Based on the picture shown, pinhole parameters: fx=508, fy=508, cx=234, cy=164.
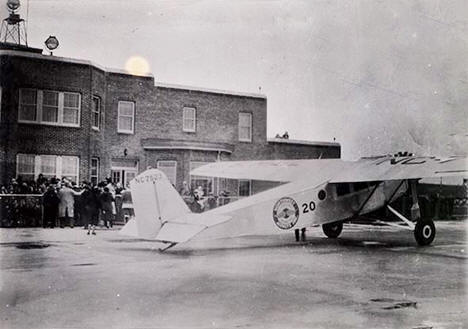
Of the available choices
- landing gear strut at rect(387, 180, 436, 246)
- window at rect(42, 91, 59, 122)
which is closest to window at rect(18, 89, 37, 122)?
window at rect(42, 91, 59, 122)

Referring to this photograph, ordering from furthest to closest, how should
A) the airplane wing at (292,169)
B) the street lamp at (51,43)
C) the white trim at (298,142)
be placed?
the airplane wing at (292,169) → the white trim at (298,142) → the street lamp at (51,43)

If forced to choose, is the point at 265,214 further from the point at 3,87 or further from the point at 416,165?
the point at 3,87

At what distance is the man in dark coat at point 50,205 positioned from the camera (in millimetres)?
8648

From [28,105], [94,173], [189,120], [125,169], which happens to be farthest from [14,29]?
[94,173]

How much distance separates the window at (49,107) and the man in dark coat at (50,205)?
1.51 metres

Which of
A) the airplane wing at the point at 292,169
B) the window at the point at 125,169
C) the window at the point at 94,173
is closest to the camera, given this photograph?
the window at the point at 125,169

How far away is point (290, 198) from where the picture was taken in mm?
8953

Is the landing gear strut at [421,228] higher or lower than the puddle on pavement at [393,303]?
higher

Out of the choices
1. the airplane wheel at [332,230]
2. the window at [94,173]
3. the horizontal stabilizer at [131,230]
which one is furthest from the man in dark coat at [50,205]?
the airplane wheel at [332,230]

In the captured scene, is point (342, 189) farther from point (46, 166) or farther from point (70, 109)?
point (46, 166)

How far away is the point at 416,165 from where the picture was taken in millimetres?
8914

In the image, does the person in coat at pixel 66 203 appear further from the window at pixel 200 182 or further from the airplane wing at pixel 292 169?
the airplane wing at pixel 292 169

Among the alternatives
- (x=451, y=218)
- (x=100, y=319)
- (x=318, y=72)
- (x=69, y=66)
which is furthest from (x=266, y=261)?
(x=451, y=218)

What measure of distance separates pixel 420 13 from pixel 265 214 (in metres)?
3.89
